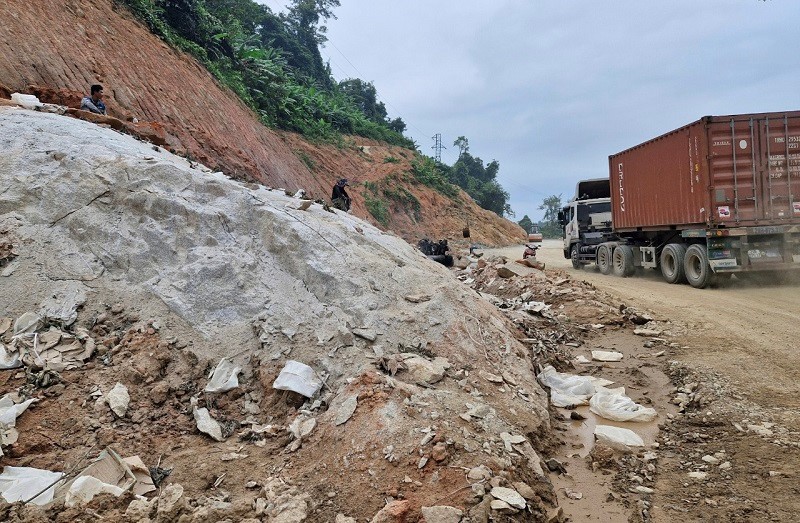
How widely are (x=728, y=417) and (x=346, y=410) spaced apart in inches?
138

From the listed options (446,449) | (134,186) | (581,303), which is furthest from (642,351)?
(134,186)

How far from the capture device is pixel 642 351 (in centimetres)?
710

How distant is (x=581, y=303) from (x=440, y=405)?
6.13 metres

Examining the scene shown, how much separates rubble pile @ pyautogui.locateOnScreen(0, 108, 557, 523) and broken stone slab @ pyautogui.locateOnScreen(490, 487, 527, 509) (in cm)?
1

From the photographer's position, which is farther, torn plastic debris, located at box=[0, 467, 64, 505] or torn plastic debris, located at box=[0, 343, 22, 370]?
torn plastic debris, located at box=[0, 343, 22, 370]

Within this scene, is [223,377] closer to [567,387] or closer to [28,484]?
Answer: [28,484]

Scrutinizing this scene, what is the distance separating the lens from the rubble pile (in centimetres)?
342

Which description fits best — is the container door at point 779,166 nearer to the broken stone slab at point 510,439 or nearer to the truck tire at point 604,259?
the truck tire at point 604,259

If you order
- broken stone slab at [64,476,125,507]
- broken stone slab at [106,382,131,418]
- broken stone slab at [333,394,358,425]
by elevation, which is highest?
broken stone slab at [106,382,131,418]

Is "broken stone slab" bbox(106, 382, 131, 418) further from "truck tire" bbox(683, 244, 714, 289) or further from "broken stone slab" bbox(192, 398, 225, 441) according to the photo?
"truck tire" bbox(683, 244, 714, 289)

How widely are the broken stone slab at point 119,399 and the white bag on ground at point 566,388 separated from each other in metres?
4.01

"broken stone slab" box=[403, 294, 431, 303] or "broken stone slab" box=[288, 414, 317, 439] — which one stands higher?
"broken stone slab" box=[403, 294, 431, 303]

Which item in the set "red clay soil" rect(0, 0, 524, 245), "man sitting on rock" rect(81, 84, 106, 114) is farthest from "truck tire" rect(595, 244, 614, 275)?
"man sitting on rock" rect(81, 84, 106, 114)

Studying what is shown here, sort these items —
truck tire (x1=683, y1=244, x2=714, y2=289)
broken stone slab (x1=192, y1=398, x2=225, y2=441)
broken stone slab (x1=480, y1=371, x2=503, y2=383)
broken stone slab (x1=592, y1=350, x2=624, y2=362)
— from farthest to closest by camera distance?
1. truck tire (x1=683, y1=244, x2=714, y2=289)
2. broken stone slab (x1=592, y1=350, x2=624, y2=362)
3. broken stone slab (x1=480, y1=371, x2=503, y2=383)
4. broken stone slab (x1=192, y1=398, x2=225, y2=441)
